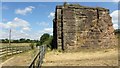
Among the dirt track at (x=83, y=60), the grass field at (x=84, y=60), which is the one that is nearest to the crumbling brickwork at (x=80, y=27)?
the grass field at (x=84, y=60)

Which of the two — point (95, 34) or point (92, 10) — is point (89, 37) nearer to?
point (95, 34)

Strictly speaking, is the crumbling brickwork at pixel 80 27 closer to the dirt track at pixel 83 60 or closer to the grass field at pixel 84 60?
the grass field at pixel 84 60

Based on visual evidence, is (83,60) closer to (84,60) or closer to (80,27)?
(84,60)

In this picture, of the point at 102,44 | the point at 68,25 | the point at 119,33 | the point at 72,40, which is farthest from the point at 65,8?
the point at 119,33

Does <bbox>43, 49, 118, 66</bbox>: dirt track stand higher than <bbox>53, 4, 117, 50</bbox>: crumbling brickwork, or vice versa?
<bbox>53, 4, 117, 50</bbox>: crumbling brickwork

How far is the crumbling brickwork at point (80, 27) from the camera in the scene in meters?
23.6

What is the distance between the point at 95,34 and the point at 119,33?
18.6 feet

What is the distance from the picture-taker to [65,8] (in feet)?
77.9

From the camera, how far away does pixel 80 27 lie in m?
23.8

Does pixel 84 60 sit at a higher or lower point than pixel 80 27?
lower

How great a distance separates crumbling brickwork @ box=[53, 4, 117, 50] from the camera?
23562 millimetres

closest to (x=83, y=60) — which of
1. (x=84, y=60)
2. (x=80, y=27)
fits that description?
(x=84, y=60)

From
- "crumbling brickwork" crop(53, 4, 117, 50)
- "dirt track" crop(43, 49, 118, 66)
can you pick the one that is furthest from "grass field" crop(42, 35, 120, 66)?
"crumbling brickwork" crop(53, 4, 117, 50)

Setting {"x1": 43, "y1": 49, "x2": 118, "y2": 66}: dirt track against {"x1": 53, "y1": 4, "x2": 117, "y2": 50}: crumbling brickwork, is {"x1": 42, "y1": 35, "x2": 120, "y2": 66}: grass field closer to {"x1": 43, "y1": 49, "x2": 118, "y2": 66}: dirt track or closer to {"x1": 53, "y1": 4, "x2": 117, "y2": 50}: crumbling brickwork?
{"x1": 43, "y1": 49, "x2": 118, "y2": 66}: dirt track
